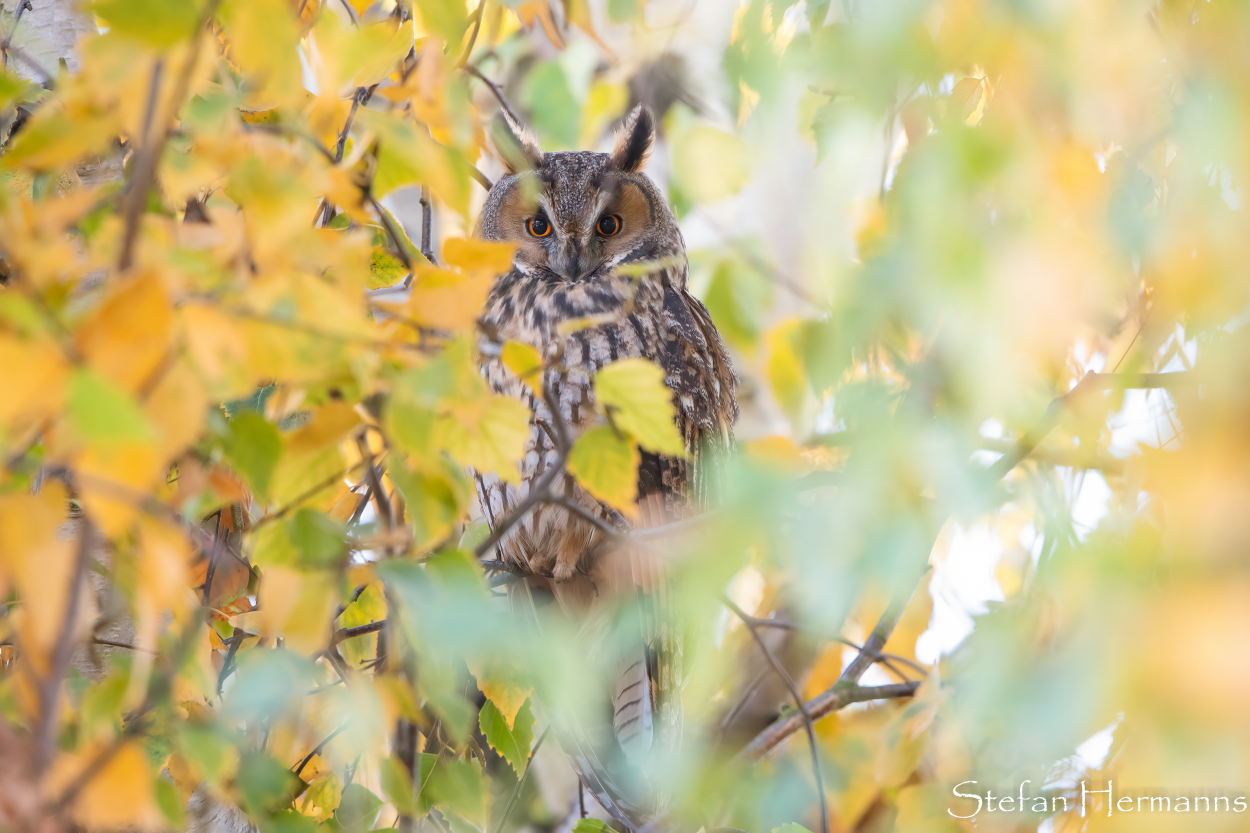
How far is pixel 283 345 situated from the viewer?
49 cm

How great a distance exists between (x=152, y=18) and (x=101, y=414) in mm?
214

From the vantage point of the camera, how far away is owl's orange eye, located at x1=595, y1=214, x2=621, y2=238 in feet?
5.57

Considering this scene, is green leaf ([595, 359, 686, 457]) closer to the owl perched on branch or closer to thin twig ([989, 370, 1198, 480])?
thin twig ([989, 370, 1198, 480])

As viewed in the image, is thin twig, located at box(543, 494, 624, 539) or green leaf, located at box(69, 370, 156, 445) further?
thin twig, located at box(543, 494, 624, 539)

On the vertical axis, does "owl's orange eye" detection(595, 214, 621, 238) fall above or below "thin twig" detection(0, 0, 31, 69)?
above

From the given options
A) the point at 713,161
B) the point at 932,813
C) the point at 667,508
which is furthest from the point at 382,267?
the point at 932,813

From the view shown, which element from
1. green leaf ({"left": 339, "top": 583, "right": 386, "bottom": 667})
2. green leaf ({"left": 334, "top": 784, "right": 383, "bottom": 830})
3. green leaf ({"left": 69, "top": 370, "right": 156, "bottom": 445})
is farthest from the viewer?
green leaf ({"left": 339, "top": 583, "right": 386, "bottom": 667})

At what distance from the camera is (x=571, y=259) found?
5.40 ft

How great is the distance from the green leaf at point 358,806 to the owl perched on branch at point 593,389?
44cm

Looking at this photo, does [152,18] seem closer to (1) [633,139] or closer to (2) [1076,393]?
(2) [1076,393]

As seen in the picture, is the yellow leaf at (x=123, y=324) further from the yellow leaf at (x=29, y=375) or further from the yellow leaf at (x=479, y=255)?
the yellow leaf at (x=479, y=255)

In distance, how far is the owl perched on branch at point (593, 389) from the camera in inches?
58.4

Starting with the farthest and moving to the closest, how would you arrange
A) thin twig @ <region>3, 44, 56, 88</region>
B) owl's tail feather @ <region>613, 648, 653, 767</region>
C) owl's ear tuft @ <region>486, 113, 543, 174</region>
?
1. owl's ear tuft @ <region>486, 113, 543, 174</region>
2. owl's tail feather @ <region>613, 648, 653, 767</region>
3. thin twig @ <region>3, 44, 56, 88</region>

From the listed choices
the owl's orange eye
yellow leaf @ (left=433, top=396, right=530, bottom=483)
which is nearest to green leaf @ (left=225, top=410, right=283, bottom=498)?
yellow leaf @ (left=433, top=396, right=530, bottom=483)
